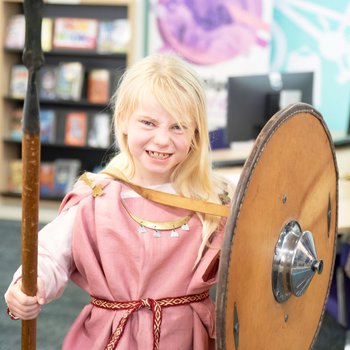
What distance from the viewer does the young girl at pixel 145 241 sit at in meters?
1.25

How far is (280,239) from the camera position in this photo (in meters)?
1.14

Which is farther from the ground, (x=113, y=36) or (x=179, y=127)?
(x=113, y=36)

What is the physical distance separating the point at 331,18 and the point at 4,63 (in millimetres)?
2713

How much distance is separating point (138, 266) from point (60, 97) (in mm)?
4337

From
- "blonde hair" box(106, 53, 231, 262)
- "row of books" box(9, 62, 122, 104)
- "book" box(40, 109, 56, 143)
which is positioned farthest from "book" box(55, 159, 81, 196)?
"blonde hair" box(106, 53, 231, 262)

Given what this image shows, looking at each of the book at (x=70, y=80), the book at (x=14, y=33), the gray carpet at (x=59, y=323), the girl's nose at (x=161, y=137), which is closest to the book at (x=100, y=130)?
the book at (x=70, y=80)

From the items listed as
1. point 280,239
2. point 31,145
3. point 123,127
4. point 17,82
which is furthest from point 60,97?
point 31,145

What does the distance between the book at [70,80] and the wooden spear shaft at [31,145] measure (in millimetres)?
4567

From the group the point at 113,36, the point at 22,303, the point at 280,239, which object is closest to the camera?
the point at 22,303

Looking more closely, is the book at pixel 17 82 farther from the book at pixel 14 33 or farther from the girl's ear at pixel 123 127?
the girl's ear at pixel 123 127

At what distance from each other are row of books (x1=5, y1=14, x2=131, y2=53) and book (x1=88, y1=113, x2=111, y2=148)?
53 cm

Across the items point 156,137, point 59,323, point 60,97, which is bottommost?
point 59,323

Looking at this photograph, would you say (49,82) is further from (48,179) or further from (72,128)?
(48,179)

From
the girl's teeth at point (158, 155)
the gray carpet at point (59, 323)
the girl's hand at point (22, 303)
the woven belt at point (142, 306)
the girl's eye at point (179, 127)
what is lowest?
the gray carpet at point (59, 323)
